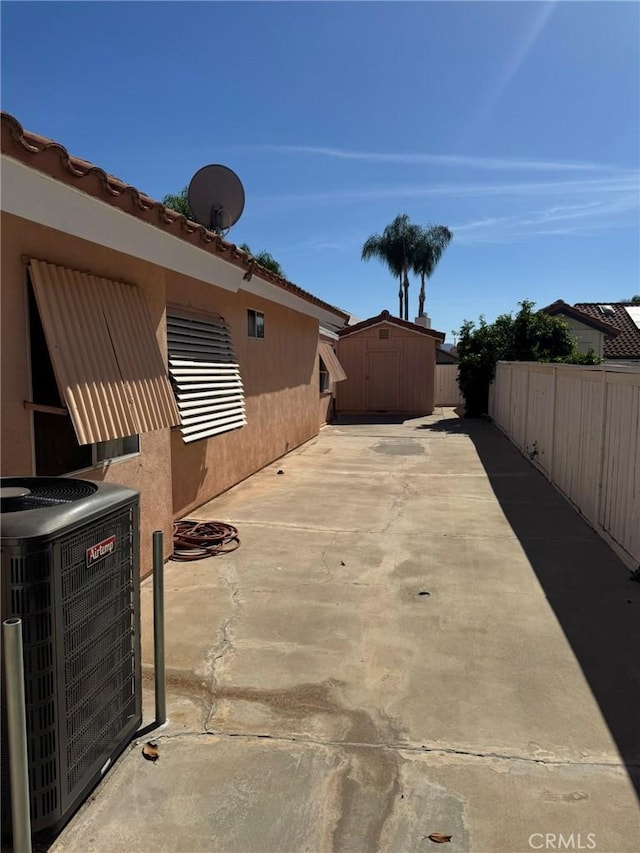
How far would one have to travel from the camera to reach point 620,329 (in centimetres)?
3077

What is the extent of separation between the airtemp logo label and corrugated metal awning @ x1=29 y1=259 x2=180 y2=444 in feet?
4.45

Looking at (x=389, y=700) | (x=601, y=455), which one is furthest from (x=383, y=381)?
(x=389, y=700)

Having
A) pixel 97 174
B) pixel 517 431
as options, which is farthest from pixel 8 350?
pixel 517 431

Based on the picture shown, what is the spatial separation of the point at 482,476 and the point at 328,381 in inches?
361

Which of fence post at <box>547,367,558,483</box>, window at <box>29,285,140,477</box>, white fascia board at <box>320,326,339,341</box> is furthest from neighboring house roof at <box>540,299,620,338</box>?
window at <box>29,285,140,477</box>

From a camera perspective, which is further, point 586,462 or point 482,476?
point 482,476

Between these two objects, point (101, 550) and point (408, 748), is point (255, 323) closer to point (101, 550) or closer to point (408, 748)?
point (101, 550)

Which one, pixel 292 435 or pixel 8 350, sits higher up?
pixel 8 350

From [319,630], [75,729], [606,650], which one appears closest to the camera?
[75,729]

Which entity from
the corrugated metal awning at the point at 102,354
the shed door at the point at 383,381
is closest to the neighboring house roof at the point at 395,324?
the shed door at the point at 383,381

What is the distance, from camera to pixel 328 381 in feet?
62.7

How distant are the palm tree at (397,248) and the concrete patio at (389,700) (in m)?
37.6

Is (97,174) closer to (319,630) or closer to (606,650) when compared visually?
(319,630)

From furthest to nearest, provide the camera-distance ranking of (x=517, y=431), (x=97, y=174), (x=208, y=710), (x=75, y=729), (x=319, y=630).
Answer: (x=517, y=431), (x=319, y=630), (x=97, y=174), (x=208, y=710), (x=75, y=729)
